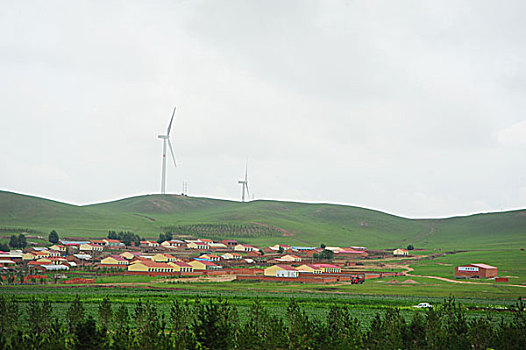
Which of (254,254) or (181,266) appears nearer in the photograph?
(181,266)

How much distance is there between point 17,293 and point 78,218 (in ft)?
472

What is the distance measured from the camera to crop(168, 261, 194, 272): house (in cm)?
8804

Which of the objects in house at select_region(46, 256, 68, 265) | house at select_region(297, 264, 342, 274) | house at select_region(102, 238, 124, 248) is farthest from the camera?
house at select_region(102, 238, 124, 248)

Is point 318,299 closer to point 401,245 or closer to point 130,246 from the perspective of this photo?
point 130,246

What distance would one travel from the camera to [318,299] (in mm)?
55281

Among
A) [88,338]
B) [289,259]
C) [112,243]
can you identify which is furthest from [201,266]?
Result: [88,338]

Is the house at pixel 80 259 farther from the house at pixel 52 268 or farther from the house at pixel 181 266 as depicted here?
the house at pixel 181 266

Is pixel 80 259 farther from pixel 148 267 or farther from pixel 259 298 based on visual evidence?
pixel 259 298

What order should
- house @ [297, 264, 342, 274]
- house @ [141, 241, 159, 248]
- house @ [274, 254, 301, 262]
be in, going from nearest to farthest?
house @ [297, 264, 342, 274] → house @ [274, 254, 301, 262] → house @ [141, 241, 159, 248]

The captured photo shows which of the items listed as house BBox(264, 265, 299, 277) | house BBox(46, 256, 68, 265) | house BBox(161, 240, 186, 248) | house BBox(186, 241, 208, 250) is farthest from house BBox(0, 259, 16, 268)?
house BBox(186, 241, 208, 250)

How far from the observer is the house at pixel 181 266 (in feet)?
289

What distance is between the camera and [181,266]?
89.3m

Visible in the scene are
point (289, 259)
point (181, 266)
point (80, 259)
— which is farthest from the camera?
point (289, 259)

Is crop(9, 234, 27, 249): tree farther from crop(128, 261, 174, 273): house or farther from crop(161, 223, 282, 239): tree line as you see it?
crop(161, 223, 282, 239): tree line
